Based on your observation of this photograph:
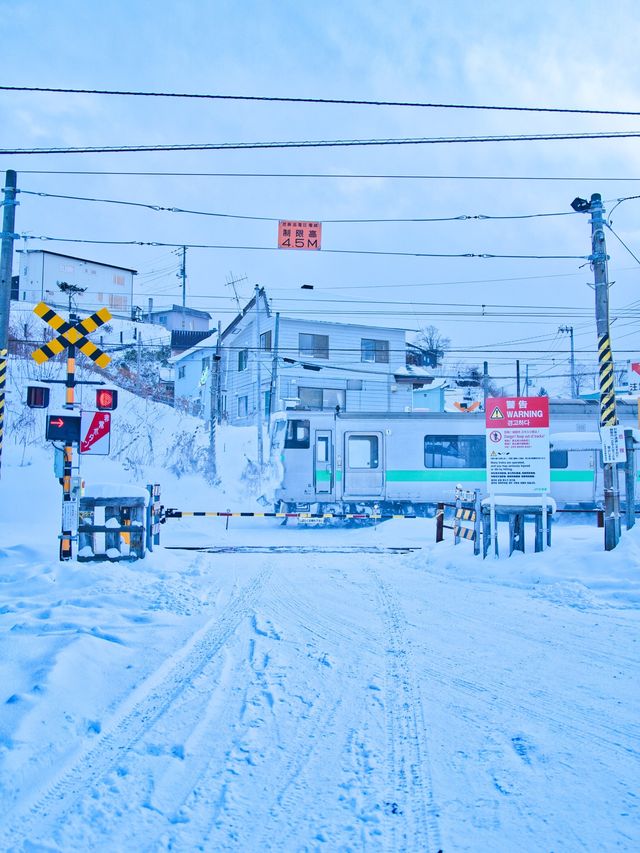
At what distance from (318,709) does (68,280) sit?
185ft

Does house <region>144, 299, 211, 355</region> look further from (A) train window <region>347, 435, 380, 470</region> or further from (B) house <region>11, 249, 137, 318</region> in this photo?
(A) train window <region>347, 435, 380, 470</region>

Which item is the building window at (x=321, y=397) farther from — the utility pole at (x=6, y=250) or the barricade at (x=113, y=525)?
the barricade at (x=113, y=525)

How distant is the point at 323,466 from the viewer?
21688mm

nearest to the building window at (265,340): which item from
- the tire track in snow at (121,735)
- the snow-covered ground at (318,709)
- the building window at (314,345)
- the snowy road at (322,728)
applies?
the building window at (314,345)

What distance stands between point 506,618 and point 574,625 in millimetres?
754

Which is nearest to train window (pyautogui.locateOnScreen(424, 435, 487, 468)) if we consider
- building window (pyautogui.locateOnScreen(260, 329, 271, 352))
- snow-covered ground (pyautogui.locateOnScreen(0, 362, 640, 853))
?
snow-covered ground (pyautogui.locateOnScreen(0, 362, 640, 853))

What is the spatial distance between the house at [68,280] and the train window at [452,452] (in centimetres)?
3315

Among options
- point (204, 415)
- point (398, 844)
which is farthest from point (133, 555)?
point (204, 415)

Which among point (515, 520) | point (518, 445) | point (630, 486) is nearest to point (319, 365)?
point (518, 445)

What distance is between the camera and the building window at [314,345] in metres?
36.2

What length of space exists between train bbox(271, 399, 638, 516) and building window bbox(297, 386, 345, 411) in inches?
594

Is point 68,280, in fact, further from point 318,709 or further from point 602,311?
point 318,709

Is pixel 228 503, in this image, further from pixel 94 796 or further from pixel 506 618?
pixel 94 796

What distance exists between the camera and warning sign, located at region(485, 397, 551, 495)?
1175 cm
